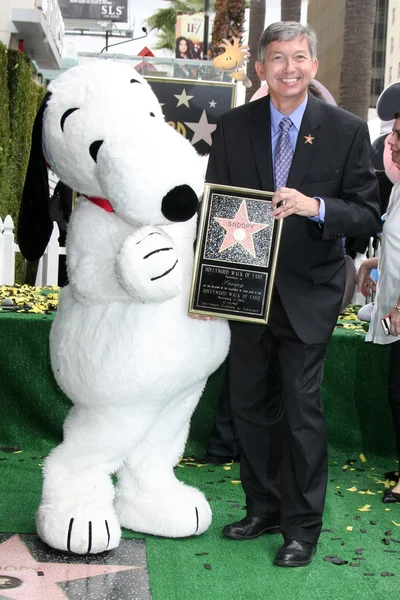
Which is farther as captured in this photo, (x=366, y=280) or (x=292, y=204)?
(x=366, y=280)

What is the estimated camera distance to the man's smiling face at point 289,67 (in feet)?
9.61

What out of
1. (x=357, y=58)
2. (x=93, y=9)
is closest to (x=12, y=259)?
(x=357, y=58)

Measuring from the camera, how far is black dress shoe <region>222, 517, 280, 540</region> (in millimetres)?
3293

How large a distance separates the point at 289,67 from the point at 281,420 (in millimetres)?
1311

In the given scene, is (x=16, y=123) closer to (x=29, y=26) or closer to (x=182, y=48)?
(x=29, y=26)

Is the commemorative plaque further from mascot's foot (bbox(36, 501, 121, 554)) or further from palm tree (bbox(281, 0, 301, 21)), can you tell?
palm tree (bbox(281, 0, 301, 21))

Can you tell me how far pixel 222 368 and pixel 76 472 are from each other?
160cm

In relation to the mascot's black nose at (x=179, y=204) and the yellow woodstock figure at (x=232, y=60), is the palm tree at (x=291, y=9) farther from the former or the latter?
the mascot's black nose at (x=179, y=204)

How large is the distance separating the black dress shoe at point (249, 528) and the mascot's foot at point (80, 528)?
20.0 inches

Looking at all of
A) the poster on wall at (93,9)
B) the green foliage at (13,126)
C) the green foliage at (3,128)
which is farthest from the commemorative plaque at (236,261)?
the poster on wall at (93,9)

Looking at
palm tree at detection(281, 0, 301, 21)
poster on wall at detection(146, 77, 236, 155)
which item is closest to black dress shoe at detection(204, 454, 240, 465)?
poster on wall at detection(146, 77, 236, 155)

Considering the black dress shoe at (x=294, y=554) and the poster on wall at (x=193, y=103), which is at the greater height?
the poster on wall at (x=193, y=103)

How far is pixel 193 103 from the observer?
6348 mm

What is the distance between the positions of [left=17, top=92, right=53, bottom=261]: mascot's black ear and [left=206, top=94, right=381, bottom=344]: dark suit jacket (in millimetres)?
695
